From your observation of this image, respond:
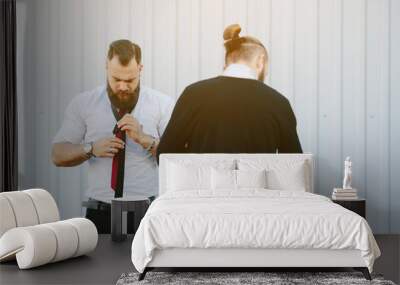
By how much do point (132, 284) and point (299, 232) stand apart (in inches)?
49.6

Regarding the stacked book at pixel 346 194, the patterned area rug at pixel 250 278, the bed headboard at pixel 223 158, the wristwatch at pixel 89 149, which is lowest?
the patterned area rug at pixel 250 278

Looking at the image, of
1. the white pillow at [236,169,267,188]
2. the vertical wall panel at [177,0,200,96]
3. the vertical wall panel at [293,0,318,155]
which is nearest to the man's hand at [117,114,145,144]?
the vertical wall panel at [177,0,200,96]

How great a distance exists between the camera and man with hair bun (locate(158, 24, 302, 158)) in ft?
22.8

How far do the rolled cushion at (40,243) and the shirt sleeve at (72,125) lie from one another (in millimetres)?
1952

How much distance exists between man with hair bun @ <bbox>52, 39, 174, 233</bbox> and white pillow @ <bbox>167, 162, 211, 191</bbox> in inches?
24.8

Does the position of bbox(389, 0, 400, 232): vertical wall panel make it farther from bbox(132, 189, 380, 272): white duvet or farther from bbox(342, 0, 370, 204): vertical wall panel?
bbox(132, 189, 380, 272): white duvet

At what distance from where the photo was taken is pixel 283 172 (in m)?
6.55

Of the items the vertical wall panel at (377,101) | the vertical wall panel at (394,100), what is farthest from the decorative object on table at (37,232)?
the vertical wall panel at (394,100)

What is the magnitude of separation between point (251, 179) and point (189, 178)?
2.04ft

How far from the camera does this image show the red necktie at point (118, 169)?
715 centimetres

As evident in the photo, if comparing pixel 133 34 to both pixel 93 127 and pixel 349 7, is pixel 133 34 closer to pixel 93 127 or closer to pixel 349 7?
pixel 93 127

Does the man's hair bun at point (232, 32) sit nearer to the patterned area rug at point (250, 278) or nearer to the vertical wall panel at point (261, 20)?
the vertical wall panel at point (261, 20)

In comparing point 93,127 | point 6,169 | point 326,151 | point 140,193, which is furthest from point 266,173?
point 6,169

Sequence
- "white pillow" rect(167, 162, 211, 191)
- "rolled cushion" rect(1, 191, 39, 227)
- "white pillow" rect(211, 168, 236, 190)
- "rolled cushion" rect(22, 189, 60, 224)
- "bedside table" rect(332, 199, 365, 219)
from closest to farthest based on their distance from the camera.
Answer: "rolled cushion" rect(1, 191, 39, 227), "rolled cushion" rect(22, 189, 60, 224), "white pillow" rect(211, 168, 236, 190), "white pillow" rect(167, 162, 211, 191), "bedside table" rect(332, 199, 365, 219)
